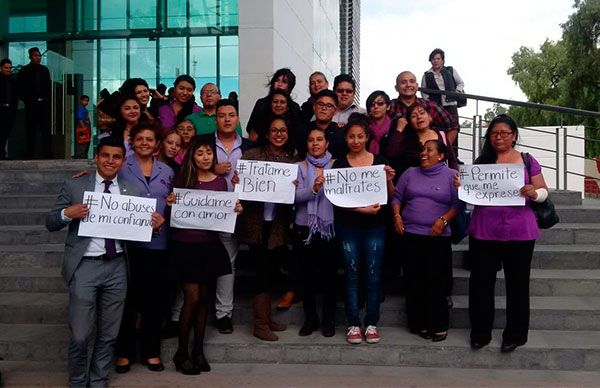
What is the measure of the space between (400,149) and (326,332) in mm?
1841

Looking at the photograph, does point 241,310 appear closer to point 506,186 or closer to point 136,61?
point 506,186

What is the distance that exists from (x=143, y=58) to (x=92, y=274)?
435 inches

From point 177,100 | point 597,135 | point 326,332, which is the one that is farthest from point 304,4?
point 597,135

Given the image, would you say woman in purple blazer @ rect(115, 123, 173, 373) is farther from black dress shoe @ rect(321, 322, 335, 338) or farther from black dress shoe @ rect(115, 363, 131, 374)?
black dress shoe @ rect(321, 322, 335, 338)

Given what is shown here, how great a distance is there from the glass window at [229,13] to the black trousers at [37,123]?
4.47 m

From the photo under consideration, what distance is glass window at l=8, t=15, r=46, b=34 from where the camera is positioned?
14578mm

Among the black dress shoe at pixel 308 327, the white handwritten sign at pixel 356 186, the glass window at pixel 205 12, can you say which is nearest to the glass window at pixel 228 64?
the glass window at pixel 205 12

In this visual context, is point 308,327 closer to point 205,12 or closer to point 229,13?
point 229,13

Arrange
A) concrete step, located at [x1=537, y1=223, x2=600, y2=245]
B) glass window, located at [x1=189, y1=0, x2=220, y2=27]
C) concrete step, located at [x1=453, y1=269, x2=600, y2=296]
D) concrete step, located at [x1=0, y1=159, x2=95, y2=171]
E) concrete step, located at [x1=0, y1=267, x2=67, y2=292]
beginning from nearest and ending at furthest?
concrete step, located at [x1=453, y1=269, x2=600, y2=296]
concrete step, located at [x1=0, y1=267, x2=67, y2=292]
concrete step, located at [x1=537, y1=223, x2=600, y2=245]
concrete step, located at [x1=0, y1=159, x2=95, y2=171]
glass window, located at [x1=189, y1=0, x2=220, y2=27]

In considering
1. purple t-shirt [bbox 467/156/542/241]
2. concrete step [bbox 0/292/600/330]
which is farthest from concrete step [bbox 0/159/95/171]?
purple t-shirt [bbox 467/156/542/241]

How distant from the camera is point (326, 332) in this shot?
5133 mm

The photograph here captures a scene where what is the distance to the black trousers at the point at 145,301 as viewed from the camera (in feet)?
15.2

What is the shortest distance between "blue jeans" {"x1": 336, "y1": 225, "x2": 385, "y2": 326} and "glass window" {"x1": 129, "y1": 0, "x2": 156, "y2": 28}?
431 inches

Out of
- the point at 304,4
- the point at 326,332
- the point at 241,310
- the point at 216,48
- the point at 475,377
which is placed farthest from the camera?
the point at 304,4
